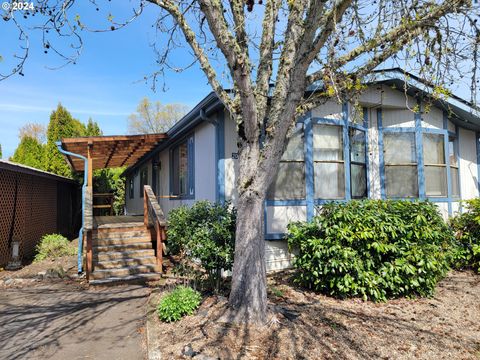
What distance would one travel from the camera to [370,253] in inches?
219

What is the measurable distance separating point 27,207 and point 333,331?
1003 cm

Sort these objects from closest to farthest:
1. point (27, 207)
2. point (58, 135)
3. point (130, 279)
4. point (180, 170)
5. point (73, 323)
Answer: point (73, 323) < point (130, 279) < point (180, 170) < point (27, 207) < point (58, 135)

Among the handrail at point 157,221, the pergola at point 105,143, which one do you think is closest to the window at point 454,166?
the handrail at point 157,221

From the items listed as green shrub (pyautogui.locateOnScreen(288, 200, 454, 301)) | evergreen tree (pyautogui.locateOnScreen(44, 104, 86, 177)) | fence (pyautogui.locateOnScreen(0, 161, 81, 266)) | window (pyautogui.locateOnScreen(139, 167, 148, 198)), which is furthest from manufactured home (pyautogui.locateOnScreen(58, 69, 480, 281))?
evergreen tree (pyautogui.locateOnScreen(44, 104, 86, 177))

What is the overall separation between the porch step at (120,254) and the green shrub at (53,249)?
10.4ft

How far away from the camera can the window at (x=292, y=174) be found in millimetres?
6980

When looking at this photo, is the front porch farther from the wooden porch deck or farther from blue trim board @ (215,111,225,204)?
blue trim board @ (215,111,225,204)

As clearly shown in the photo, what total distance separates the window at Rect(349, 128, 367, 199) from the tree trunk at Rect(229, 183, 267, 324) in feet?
14.1

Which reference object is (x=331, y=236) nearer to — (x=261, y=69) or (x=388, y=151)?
(x=261, y=69)

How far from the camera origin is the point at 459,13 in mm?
4617

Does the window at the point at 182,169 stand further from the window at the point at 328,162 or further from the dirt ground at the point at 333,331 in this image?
the dirt ground at the point at 333,331

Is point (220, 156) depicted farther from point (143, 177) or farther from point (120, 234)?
point (143, 177)

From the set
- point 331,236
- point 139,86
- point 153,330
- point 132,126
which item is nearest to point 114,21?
point 139,86

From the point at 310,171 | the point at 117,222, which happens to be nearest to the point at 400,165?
the point at 310,171
